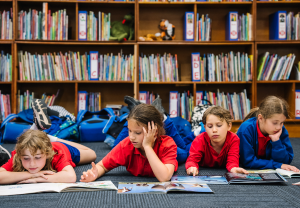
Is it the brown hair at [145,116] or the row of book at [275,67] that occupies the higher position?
the row of book at [275,67]

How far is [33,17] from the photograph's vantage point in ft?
9.50

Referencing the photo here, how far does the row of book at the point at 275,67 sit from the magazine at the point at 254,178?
1.93 meters

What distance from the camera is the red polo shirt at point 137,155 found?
1.33 meters

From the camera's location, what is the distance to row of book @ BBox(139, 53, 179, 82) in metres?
3.00

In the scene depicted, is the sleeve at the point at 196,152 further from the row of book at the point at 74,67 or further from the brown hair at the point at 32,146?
the row of book at the point at 74,67

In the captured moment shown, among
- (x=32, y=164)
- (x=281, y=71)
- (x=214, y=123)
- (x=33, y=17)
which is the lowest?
(x=32, y=164)

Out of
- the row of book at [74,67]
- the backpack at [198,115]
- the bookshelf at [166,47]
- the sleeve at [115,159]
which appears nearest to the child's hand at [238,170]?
the sleeve at [115,159]

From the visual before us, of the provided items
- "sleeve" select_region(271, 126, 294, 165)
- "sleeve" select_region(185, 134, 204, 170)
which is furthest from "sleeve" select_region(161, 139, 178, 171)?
"sleeve" select_region(271, 126, 294, 165)

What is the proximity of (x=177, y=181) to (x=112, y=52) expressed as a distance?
2276 mm

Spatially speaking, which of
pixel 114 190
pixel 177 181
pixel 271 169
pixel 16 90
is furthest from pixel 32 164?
pixel 16 90

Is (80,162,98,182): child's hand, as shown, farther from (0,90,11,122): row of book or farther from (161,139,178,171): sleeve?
(0,90,11,122): row of book

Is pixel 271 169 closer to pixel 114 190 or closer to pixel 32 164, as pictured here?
pixel 114 190

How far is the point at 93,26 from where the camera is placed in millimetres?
2945

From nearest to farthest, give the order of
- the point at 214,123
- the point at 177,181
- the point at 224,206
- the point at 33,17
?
1. the point at 224,206
2. the point at 177,181
3. the point at 214,123
4. the point at 33,17
